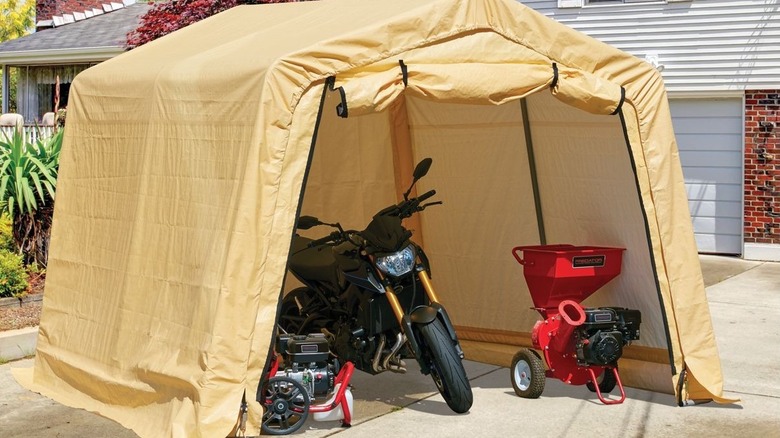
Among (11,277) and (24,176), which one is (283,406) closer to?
(11,277)

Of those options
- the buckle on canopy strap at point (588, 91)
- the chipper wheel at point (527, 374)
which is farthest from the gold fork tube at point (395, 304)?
the buckle on canopy strap at point (588, 91)

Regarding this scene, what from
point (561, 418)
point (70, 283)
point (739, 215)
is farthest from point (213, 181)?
point (739, 215)

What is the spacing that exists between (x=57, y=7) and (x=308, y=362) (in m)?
22.9

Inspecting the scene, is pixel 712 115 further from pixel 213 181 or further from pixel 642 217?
pixel 213 181

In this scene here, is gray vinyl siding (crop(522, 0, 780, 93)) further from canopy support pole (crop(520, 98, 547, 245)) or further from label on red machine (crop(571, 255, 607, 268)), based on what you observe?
label on red machine (crop(571, 255, 607, 268))

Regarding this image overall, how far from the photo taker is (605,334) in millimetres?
6840

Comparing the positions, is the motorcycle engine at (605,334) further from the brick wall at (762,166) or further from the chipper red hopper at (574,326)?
the brick wall at (762,166)

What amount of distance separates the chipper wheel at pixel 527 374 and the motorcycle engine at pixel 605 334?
277 mm

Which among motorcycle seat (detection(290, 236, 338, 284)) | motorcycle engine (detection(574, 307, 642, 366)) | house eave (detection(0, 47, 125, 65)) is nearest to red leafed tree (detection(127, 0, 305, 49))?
house eave (detection(0, 47, 125, 65))

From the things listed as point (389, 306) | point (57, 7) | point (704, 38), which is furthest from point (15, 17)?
point (389, 306)

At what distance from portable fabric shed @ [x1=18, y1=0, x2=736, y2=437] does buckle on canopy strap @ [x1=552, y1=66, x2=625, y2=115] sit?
0.4 inches

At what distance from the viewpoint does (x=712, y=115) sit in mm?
15156

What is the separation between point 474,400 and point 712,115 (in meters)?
9.34

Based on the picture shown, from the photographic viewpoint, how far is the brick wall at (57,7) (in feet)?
88.4
